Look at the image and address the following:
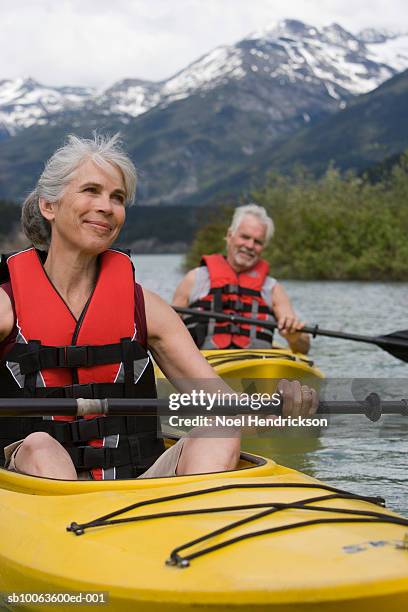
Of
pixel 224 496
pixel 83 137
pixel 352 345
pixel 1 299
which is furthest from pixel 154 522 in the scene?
pixel 352 345

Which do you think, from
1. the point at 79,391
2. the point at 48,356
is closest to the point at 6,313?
the point at 48,356

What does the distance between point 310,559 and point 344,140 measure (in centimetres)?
19102

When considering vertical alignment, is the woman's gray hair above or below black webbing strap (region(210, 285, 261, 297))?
above

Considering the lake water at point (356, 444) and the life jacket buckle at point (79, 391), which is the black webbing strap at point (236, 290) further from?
the life jacket buckle at point (79, 391)

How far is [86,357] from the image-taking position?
3.19 metres

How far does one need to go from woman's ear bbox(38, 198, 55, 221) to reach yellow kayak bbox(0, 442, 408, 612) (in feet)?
2.81

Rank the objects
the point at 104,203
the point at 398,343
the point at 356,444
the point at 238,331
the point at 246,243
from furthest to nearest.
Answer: the point at 238,331, the point at 246,243, the point at 356,444, the point at 398,343, the point at 104,203

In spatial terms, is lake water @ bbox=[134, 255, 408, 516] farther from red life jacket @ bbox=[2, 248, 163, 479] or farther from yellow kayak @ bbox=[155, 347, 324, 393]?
red life jacket @ bbox=[2, 248, 163, 479]

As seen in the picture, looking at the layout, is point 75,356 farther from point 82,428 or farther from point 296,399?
point 296,399

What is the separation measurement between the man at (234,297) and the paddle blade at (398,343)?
1778 millimetres

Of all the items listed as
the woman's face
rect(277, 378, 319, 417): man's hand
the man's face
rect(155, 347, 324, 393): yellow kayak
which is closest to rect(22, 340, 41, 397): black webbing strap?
the woman's face

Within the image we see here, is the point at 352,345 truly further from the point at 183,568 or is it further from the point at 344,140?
the point at 344,140

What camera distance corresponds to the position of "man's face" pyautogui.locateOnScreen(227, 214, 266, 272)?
22.7 feet

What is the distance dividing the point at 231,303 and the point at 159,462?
426 cm
